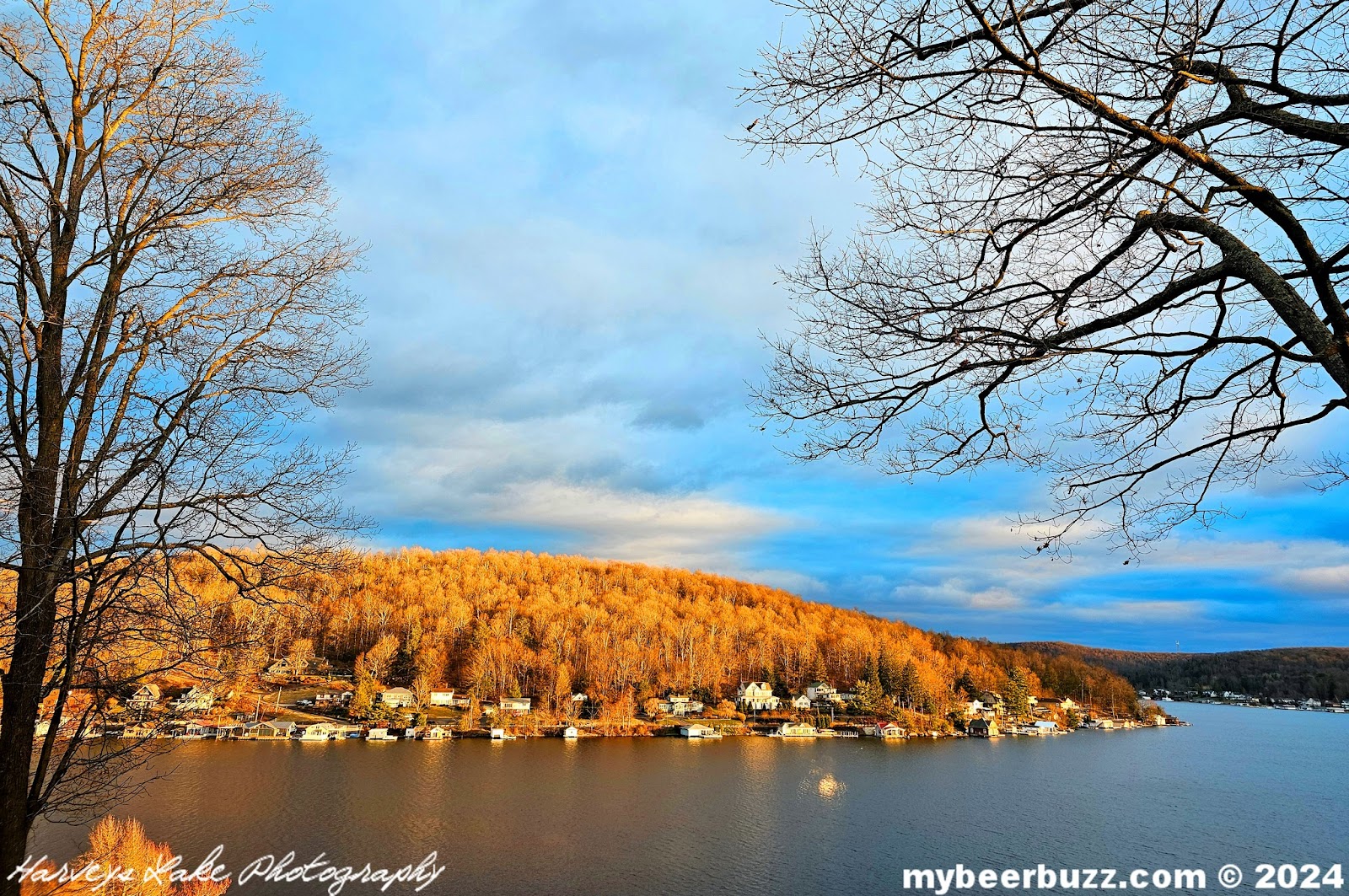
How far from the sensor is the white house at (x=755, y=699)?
219ft

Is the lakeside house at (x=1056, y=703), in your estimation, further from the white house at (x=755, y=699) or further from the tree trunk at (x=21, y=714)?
the tree trunk at (x=21, y=714)

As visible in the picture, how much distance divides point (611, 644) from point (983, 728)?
111 feet

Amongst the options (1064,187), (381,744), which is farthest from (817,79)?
(381,744)

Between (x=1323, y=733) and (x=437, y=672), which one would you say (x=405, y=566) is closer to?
(x=437, y=672)

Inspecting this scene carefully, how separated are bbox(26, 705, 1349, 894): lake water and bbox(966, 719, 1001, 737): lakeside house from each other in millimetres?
16386

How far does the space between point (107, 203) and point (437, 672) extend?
66.6 meters

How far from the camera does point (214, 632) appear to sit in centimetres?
486

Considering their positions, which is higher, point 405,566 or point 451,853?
point 405,566

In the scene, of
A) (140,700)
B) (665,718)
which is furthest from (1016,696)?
(140,700)

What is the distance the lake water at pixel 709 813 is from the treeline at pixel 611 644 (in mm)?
20855

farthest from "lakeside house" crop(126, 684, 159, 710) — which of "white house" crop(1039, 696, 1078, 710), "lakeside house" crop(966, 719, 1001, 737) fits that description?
"white house" crop(1039, 696, 1078, 710)

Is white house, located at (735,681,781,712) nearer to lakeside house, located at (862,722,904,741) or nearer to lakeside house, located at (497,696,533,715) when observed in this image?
lakeside house, located at (862,722,904,741)

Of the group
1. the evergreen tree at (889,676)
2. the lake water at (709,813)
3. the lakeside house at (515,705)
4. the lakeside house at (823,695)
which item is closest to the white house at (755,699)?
the lakeside house at (823,695)

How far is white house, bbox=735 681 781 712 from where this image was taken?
6675 cm
